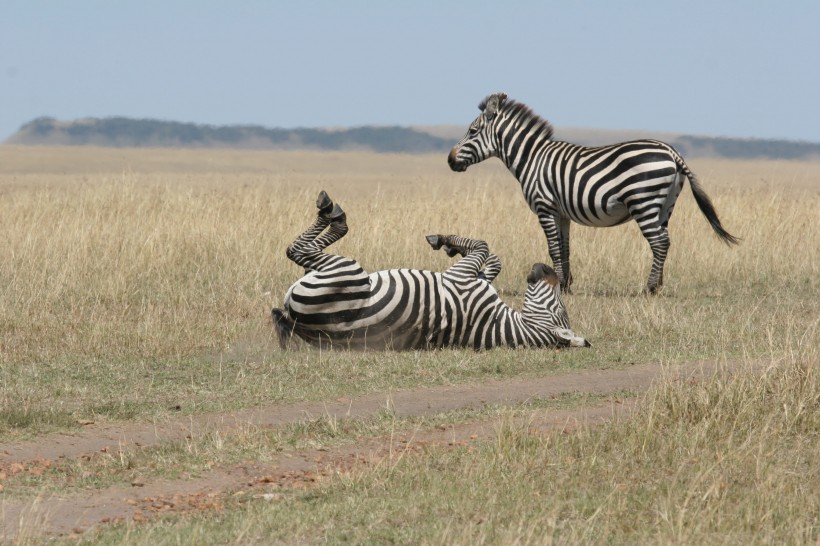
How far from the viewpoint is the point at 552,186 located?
12.4 m

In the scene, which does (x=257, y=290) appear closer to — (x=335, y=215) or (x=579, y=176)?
(x=335, y=215)

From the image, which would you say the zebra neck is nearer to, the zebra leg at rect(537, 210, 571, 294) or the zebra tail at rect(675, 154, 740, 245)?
the zebra leg at rect(537, 210, 571, 294)

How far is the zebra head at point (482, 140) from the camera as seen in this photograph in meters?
13.0

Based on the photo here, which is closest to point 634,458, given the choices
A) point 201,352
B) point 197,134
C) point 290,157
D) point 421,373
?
point 421,373

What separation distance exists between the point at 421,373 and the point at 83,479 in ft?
9.42

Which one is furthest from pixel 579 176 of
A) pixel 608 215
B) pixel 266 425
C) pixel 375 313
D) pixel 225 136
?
pixel 225 136

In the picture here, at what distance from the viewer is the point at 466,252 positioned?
10.0 m

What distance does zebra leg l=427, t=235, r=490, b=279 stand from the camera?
9.22m

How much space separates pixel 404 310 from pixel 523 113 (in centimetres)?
533

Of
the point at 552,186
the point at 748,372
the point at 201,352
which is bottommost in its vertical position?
the point at 201,352

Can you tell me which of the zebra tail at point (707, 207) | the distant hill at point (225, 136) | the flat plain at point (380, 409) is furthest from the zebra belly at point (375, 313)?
the distant hill at point (225, 136)

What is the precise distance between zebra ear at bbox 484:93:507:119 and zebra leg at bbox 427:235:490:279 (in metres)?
3.30

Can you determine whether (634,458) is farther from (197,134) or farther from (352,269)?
(197,134)

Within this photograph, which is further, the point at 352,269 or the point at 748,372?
the point at 352,269
